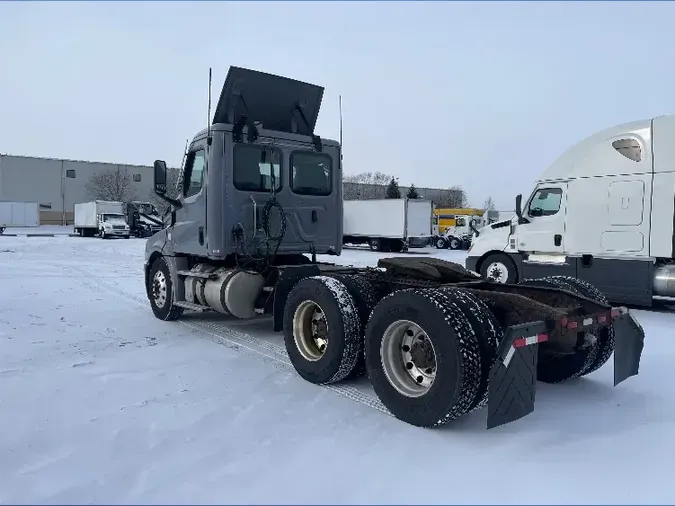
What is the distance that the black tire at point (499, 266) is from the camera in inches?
477

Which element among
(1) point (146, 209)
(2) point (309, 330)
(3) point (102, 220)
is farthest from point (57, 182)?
(2) point (309, 330)

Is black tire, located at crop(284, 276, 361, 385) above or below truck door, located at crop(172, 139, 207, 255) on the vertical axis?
below

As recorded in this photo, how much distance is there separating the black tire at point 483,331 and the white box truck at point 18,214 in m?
54.5

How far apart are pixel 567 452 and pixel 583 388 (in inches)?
65.7

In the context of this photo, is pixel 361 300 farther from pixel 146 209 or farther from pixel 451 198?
pixel 451 198

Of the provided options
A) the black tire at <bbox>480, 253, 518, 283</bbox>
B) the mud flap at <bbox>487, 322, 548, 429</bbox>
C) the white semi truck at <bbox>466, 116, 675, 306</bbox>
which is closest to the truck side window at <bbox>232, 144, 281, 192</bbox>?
the mud flap at <bbox>487, 322, 548, 429</bbox>

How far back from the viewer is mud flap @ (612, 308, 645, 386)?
4.61m

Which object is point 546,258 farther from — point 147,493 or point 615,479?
point 147,493

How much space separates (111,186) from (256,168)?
6550 cm

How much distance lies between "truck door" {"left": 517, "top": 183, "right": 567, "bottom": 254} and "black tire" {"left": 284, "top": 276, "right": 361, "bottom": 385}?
740 centimetres

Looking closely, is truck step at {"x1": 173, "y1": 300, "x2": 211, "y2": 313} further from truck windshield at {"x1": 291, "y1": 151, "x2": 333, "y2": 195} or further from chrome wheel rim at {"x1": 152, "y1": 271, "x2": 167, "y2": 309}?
truck windshield at {"x1": 291, "y1": 151, "x2": 333, "y2": 195}

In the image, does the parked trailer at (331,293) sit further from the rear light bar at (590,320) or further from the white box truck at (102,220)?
the white box truck at (102,220)

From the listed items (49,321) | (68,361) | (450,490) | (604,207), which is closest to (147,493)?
(450,490)

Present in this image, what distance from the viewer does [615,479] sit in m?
3.47
